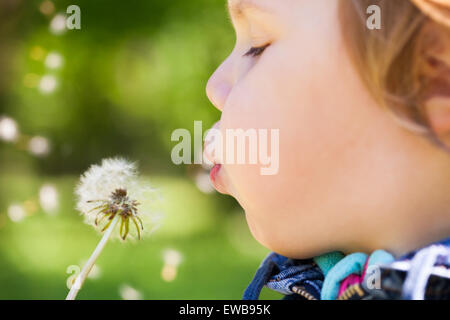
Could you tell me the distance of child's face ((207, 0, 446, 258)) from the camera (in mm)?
574

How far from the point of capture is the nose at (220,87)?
27.2 inches

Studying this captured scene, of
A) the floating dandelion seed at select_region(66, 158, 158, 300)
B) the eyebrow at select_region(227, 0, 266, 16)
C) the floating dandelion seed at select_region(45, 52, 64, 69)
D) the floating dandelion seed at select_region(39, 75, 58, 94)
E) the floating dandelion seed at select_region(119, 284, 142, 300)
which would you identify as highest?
the floating dandelion seed at select_region(45, 52, 64, 69)

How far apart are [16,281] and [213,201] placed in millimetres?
913

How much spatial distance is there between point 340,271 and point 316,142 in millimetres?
128

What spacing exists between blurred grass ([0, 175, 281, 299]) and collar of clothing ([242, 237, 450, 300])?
2.46 feet

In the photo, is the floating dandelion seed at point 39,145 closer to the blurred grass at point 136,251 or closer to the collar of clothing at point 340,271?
the blurred grass at point 136,251

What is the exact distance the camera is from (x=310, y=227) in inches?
24.1

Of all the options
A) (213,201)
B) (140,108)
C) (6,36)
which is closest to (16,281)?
(213,201)

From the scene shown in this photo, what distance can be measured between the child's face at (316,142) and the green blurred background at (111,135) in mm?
1054

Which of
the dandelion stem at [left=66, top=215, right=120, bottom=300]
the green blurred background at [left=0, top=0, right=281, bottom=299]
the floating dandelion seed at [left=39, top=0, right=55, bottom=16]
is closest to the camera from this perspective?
the dandelion stem at [left=66, top=215, right=120, bottom=300]

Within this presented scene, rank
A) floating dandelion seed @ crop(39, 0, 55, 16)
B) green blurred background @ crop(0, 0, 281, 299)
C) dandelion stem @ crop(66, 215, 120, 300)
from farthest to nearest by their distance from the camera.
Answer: floating dandelion seed @ crop(39, 0, 55, 16) < green blurred background @ crop(0, 0, 281, 299) < dandelion stem @ crop(66, 215, 120, 300)

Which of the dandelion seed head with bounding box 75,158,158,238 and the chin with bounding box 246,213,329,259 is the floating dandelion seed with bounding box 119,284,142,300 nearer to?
the dandelion seed head with bounding box 75,158,158,238

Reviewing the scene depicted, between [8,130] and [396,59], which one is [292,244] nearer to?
[396,59]

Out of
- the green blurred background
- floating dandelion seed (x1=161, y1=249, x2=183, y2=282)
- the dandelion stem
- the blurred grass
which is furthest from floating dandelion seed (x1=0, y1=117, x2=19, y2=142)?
the dandelion stem
